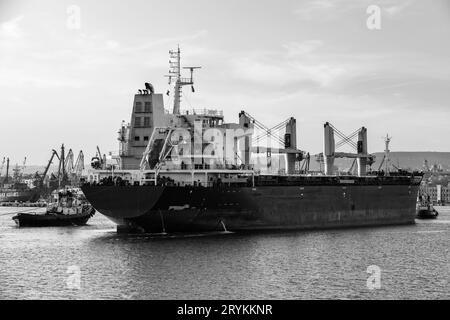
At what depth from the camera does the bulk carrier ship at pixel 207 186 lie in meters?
42.1

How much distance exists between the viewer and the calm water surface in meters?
25.7

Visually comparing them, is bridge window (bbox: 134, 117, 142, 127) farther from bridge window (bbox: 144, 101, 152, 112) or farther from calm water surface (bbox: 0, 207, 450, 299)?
calm water surface (bbox: 0, 207, 450, 299)

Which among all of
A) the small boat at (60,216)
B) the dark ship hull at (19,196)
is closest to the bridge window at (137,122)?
the small boat at (60,216)

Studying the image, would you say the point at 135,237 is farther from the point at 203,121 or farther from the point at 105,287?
the point at 105,287

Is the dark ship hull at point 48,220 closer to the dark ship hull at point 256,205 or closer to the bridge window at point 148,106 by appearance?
the dark ship hull at point 256,205

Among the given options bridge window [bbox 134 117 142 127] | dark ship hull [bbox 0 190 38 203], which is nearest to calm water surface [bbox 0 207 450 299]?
bridge window [bbox 134 117 142 127]

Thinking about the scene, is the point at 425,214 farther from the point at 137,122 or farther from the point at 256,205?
the point at 137,122

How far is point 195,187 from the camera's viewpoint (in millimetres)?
42406

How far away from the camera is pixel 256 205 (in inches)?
1793

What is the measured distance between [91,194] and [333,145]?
27.9 metres

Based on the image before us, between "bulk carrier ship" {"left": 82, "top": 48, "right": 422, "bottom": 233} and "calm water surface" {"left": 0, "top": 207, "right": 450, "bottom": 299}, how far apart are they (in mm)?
1949

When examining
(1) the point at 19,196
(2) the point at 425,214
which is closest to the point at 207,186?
(2) the point at 425,214

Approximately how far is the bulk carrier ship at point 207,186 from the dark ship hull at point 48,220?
37.8 ft

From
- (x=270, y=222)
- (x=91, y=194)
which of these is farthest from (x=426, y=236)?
(x=91, y=194)
